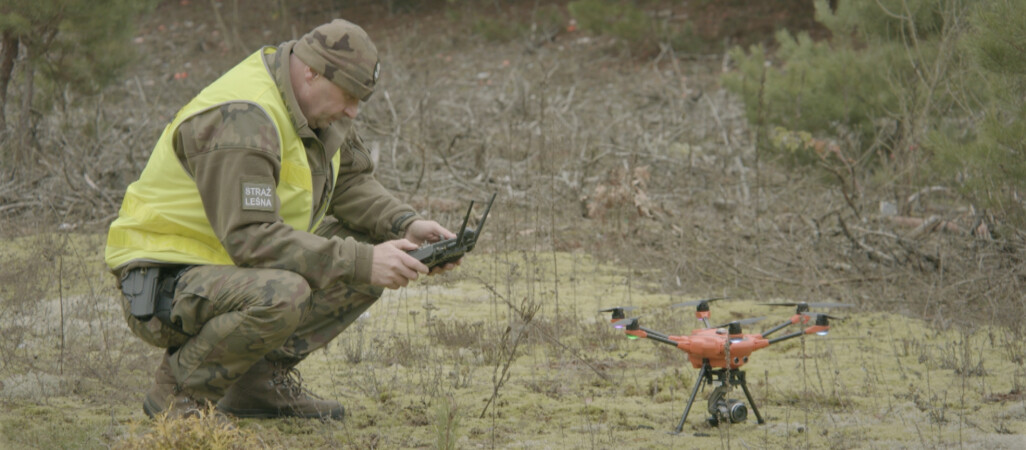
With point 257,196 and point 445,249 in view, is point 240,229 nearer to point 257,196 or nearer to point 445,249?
point 257,196

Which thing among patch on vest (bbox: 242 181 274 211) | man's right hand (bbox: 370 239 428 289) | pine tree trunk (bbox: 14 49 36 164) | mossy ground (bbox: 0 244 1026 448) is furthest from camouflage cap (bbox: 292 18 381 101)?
pine tree trunk (bbox: 14 49 36 164)

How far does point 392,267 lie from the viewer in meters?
3.33

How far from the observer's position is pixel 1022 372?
4453 mm

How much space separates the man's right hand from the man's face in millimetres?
505

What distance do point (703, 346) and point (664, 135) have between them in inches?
307

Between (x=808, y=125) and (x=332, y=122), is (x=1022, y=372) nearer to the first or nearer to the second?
(x=332, y=122)

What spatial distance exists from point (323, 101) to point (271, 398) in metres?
1.16

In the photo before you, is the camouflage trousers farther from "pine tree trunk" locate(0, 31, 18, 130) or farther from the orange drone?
"pine tree trunk" locate(0, 31, 18, 130)

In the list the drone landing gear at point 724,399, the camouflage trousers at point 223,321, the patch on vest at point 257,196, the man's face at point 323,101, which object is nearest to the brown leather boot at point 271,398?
the camouflage trousers at point 223,321

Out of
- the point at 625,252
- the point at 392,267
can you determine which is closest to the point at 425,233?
the point at 392,267

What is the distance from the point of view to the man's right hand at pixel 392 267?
10.9 feet

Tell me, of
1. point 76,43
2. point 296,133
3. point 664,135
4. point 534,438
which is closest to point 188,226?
point 296,133

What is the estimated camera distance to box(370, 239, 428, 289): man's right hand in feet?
10.9

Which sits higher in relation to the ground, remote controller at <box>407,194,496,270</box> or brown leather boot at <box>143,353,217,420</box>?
remote controller at <box>407,194,496,270</box>
